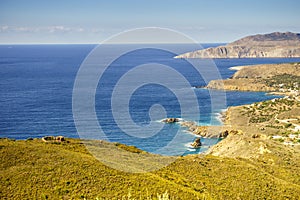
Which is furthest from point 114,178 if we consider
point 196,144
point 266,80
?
point 266,80

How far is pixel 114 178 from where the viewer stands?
2450 cm

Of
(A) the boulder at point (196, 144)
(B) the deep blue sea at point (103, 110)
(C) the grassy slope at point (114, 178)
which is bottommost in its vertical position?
(A) the boulder at point (196, 144)

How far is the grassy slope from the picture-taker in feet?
Result: 73.2

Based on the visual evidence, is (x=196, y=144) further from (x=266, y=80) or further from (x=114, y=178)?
(x=266, y=80)

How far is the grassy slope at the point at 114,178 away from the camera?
73.2 feet

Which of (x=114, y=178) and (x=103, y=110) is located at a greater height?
(x=114, y=178)

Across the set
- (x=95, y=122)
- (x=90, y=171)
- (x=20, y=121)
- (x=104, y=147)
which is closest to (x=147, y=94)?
(x=95, y=122)

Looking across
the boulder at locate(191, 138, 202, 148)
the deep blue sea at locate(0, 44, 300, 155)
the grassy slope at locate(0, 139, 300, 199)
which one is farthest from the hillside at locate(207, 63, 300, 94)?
the grassy slope at locate(0, 139, 300, 199)

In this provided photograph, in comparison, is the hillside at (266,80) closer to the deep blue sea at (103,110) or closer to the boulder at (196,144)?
the deep blue sea at (103,110)

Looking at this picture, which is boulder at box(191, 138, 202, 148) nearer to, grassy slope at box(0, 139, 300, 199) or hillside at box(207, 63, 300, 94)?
grassy slope at box(0, 139, 300, 199)

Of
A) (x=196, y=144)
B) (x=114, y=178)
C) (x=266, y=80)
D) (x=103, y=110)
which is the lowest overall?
(x=196, y=144)

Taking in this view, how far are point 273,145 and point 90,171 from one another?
3045cm

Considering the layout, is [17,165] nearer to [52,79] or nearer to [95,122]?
[95,122]

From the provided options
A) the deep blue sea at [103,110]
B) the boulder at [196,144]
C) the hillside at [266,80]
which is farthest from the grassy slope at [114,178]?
the hillside at [266,80]
